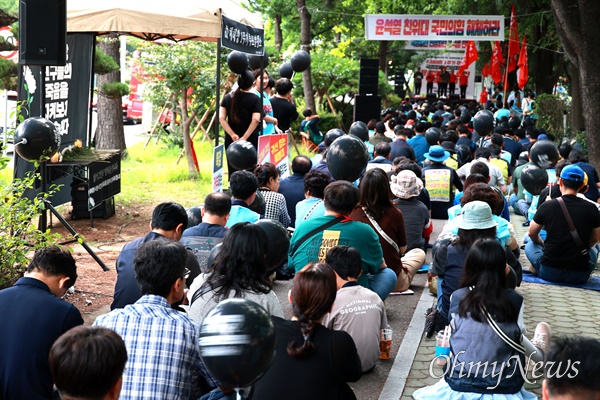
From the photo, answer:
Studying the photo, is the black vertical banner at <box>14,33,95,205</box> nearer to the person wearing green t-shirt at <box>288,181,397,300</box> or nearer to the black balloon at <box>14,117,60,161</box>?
the black balloon at <box>14,117,60,161</box>

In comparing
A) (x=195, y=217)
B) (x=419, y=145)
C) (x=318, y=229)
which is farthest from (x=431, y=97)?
(x=318, y=229)

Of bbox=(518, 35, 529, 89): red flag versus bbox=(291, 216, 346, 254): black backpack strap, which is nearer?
bbox=(291, 216, 346, 254): black backpack strap

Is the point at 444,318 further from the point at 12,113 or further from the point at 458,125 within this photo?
the point at 458,125

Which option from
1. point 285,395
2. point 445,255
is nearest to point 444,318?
point 445,255

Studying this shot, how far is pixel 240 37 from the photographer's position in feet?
36.2

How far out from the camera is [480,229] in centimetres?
644

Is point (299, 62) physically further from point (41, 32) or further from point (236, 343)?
point (236, 343)

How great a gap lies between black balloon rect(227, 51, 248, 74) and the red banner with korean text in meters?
1.16

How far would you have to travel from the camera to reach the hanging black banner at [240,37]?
1050cm

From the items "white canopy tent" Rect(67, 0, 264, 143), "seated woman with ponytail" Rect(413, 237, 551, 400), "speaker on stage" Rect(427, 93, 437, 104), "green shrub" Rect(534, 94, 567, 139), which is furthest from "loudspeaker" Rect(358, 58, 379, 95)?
"speaker on stage" Rect(427, 93, 437, 104)

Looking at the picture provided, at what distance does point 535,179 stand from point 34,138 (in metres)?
6.22

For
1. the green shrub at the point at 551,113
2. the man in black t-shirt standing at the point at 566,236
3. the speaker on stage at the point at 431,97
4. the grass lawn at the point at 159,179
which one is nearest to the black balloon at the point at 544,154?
the man in black t-shirt standing at the point at 566,236

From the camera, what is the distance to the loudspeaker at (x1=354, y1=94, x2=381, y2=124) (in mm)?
21359

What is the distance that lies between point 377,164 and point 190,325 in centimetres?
824
